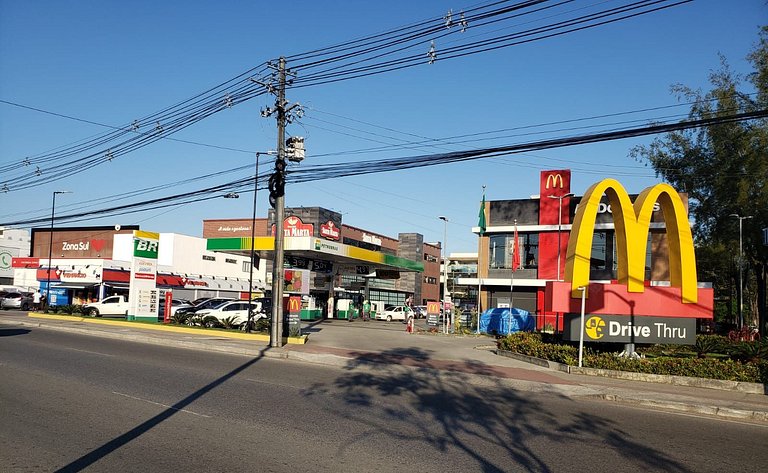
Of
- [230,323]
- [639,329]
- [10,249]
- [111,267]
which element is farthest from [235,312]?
[10,249]

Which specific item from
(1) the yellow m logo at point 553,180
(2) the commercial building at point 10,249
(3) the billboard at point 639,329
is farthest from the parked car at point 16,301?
(3) the billboard at point 639,329

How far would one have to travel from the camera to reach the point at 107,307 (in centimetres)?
4203

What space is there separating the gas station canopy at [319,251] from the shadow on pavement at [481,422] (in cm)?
2218

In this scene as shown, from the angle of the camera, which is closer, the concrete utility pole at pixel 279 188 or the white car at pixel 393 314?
the concrete utility pole at pixel 279 188

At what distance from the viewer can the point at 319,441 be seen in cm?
879

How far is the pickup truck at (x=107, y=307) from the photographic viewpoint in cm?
4091

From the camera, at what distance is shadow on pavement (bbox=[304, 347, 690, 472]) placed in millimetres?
8477

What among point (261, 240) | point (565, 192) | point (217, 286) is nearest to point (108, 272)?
point (217, 286)

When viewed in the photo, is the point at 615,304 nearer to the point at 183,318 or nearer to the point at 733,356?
the point at 733,356

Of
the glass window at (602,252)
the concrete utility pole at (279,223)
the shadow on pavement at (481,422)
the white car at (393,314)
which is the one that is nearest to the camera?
the shadow on pavement at (481,422)

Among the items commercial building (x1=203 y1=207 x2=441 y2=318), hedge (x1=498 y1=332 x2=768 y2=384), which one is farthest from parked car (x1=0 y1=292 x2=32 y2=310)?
hedge (x1=498 y1=332 x2=768 y2=384)

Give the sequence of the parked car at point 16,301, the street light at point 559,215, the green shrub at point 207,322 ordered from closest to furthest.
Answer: the green shrub at point 207,322 < the street light at point 559,215 < the parked car at point 16,301

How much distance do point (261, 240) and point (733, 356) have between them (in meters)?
27.9

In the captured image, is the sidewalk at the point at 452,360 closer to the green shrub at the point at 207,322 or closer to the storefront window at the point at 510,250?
the green shrub at the point at 207,322
